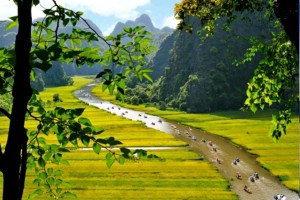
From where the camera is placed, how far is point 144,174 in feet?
161

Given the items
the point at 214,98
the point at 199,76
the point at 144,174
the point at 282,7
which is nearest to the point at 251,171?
the point at 144,174

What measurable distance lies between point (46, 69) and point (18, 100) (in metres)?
0.39

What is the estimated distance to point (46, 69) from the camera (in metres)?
3.61

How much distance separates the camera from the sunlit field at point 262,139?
52594 millimetres

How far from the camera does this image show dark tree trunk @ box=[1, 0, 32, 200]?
348 cm

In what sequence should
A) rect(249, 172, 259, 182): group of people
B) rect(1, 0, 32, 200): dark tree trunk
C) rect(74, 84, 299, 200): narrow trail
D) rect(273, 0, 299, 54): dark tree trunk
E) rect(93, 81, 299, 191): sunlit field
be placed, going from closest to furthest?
rect(1, 0, 32, 200): dark tree trunk < rect(273, 0, 299, 54): dark tree trunk < rect(74, 84, 299, 200): narrow trail < rect(249, 172, 259, 182): group of people < rect(93, 81, 299, 191): sunlit field

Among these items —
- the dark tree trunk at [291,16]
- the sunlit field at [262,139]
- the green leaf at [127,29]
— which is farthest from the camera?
the sunlit field at [262,139]

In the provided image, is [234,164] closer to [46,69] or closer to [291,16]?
[291,16]

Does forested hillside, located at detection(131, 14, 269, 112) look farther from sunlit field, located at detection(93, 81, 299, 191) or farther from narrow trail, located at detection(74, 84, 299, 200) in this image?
narrow trail, located at detection(74, 84, 299, 200)

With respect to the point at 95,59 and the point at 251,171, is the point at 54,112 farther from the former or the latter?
the point at 251,171

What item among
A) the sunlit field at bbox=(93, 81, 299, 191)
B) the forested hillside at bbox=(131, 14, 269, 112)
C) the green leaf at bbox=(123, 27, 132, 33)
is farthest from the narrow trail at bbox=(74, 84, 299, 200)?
the forested hillside at bbox=(131, 14, 269, 112)

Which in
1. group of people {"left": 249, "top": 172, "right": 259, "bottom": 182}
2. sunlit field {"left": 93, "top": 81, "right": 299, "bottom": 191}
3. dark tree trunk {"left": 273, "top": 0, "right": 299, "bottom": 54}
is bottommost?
group of people {"left": 249, "top": 172, "right": 259, "bottom": 182}

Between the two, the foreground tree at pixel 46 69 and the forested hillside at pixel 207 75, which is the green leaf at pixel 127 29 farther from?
the forested hillside at pixel 207 75

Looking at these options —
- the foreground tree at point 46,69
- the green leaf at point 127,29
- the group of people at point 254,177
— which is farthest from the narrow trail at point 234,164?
the green leaf at point 127,29
